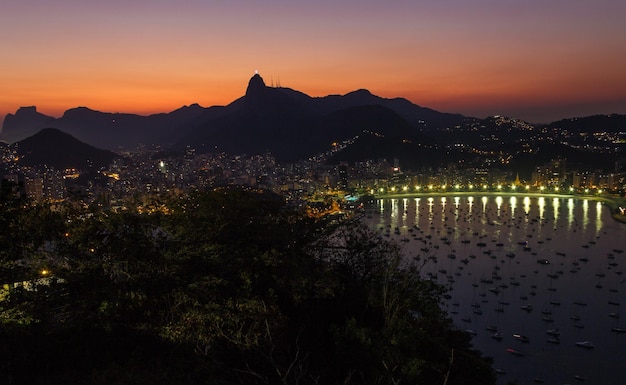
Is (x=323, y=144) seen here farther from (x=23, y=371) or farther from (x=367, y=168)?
(x=23, y=371)

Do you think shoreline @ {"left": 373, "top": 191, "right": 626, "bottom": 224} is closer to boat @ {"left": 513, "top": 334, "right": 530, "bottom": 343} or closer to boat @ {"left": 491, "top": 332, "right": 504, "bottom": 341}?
boat @ {"left": 513, "top": 334, "right": 530, "bottom": 343}

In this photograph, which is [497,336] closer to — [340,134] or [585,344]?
[585,344]

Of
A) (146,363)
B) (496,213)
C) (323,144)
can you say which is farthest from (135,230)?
(323,144)

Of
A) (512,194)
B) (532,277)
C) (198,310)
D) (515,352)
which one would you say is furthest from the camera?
(512,194)

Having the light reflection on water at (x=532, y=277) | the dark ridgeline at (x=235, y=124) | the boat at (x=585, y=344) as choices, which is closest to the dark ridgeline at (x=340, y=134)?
the dark ridgeline at (x=235, y=124)

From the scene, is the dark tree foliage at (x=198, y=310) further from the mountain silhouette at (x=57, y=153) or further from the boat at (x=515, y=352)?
the mountain silhouette at (x=57, y=153)

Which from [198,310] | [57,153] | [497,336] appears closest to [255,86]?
[57,153]
